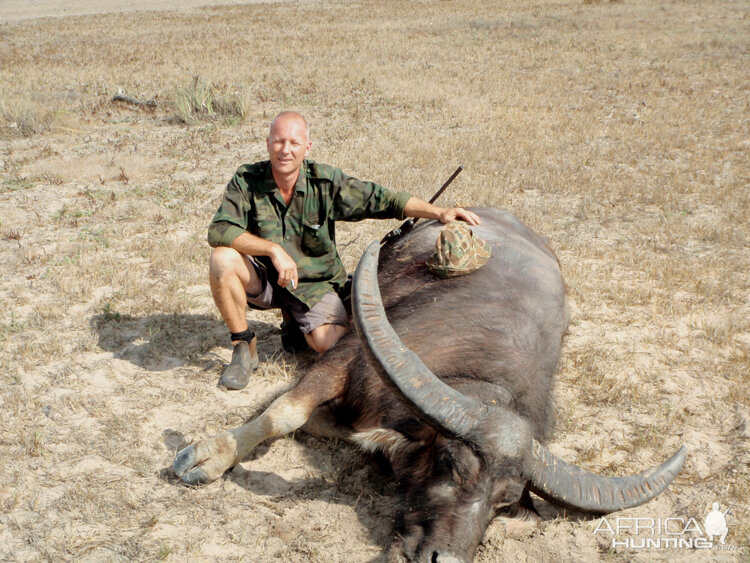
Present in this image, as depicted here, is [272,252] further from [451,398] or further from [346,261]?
[346,261]

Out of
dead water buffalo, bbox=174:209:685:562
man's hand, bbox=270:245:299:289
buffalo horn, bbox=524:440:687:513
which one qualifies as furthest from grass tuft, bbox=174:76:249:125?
buffalo horn, bbox=524:440:687:513

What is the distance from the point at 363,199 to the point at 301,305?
830mm

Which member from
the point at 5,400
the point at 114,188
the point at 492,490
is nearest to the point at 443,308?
the point at 492,490

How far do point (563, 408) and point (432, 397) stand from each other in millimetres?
1791

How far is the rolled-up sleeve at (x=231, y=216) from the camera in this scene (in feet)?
12.5

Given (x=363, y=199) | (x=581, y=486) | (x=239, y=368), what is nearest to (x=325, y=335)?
(x=239, y=368)

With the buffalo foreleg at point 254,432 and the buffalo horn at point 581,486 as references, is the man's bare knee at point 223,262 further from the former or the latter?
the buffalo horn at point 581,486

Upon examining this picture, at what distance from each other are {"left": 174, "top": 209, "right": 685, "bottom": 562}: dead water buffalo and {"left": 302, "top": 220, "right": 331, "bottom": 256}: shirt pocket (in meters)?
0.47

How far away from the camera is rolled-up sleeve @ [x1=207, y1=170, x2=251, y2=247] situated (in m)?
3.81

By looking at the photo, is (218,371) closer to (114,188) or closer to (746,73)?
(114,188)

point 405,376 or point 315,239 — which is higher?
point 405,376

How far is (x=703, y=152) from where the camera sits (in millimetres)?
8812

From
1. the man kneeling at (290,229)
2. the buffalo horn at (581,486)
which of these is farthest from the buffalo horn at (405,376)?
the man kneeling at (290,229)

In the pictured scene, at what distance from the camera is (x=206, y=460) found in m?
3.25
